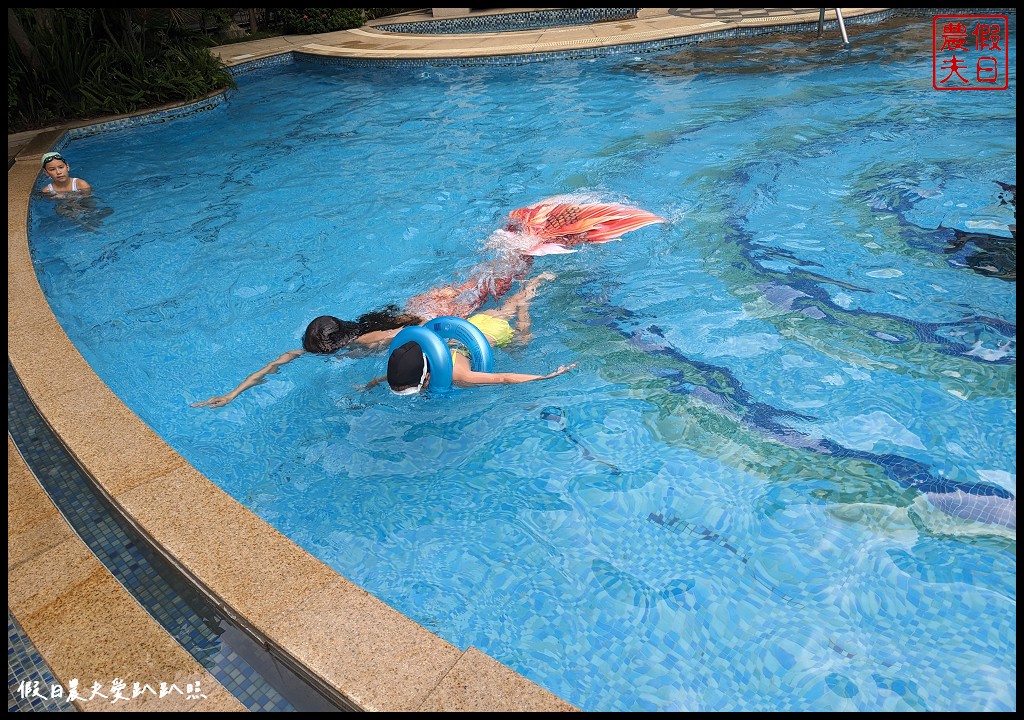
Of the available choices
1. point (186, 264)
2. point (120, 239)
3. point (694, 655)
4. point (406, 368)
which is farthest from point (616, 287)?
point (120, 239)

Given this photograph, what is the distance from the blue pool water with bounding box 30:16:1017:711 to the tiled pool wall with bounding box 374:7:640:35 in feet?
29.3

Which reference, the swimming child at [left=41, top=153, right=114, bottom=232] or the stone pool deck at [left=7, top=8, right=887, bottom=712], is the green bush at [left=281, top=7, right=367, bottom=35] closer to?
the swimming child at [left=41, top=153, right=114, bottom=232]

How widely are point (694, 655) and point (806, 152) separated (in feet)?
23.9

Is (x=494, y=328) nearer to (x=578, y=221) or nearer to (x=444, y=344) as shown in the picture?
(x=444, y=344)

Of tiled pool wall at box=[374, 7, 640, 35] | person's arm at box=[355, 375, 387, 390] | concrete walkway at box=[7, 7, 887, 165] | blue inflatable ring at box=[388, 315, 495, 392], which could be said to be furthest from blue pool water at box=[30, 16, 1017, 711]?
tiled pool wall at box=[374, 7, 640, 35]

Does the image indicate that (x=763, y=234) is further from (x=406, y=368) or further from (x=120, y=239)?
(x=120, y=239)

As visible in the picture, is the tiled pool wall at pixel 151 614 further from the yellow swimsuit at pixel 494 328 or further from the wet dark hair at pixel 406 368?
the yellow swimsuit at pixel 494 328

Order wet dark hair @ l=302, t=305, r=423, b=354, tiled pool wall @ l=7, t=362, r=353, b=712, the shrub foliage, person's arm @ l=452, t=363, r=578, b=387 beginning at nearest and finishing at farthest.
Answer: tiled pool wall @ l=7, t=362, r=353, b=712 < person's arm @ l=452, t=363, r=578, b=387 < wet dark hair @ l=302, t=305, r=423, b=354 < the shrub foliage

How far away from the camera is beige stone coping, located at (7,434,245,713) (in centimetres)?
286

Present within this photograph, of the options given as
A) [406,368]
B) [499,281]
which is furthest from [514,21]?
[406,368]

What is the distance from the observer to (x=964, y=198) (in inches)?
285

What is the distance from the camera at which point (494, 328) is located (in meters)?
5.30

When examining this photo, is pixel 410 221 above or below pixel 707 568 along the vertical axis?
above

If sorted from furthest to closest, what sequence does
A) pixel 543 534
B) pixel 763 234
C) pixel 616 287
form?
pixel 763 234, pixel 616 287, pixel 543 534
